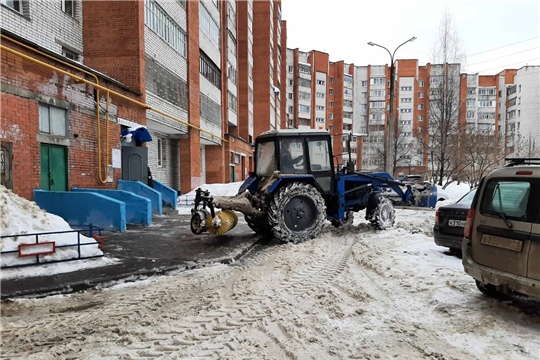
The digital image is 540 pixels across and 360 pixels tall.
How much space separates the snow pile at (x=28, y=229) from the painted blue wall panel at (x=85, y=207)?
7.86ft

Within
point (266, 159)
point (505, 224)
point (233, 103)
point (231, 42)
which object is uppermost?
point (231, 42)

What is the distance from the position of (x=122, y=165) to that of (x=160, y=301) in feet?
31.7

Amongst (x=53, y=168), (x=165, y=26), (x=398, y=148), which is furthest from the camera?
(x=398, y=148)

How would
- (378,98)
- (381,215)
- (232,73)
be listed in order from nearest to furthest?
(381,215) → (232,73) → (378,98)

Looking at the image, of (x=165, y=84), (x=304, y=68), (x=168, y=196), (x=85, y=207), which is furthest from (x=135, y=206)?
(x=304, y=68)

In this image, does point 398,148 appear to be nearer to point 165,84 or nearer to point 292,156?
point 165,84

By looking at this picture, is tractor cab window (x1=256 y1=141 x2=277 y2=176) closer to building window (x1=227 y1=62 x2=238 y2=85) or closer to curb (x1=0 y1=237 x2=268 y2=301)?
curb (x1=0 y1=237 x2=268 y2=301)

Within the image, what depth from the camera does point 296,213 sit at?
7.78 metres

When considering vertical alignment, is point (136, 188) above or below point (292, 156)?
below

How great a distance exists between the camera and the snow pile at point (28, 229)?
5403mm

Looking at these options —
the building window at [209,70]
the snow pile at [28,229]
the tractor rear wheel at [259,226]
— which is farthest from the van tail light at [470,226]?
the building window at [209,70]

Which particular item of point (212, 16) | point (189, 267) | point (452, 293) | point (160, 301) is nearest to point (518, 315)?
point (452, 293)

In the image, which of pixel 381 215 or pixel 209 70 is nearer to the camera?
pixel 381 215

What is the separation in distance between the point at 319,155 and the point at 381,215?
2331 mm
